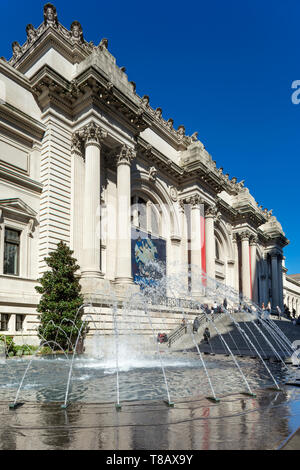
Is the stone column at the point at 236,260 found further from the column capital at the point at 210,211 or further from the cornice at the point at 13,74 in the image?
the cornice at the point at 13,74

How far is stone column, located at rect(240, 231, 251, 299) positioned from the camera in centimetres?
4491

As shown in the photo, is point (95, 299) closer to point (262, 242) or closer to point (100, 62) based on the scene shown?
point (100, 62)

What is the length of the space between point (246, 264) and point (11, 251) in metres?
32.1

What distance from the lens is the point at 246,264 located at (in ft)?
151

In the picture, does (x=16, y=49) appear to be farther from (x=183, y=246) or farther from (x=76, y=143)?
(x=183, y=246)

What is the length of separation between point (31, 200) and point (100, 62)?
9703 millimetres

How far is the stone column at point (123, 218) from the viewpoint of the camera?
23.5 m

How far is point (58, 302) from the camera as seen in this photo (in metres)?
18.4

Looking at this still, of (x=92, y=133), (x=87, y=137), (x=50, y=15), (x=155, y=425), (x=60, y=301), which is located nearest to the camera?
(x=155, y=425)

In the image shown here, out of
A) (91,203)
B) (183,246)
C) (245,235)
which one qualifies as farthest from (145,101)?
(245,235)

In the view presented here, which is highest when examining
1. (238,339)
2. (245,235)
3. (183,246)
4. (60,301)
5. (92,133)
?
(92,133)

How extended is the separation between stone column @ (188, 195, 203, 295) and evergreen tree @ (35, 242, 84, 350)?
1659 centimetres

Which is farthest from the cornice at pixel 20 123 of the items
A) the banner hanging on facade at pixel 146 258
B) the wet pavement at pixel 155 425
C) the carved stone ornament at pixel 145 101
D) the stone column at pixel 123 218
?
the wet pavement at pixel 155 425
